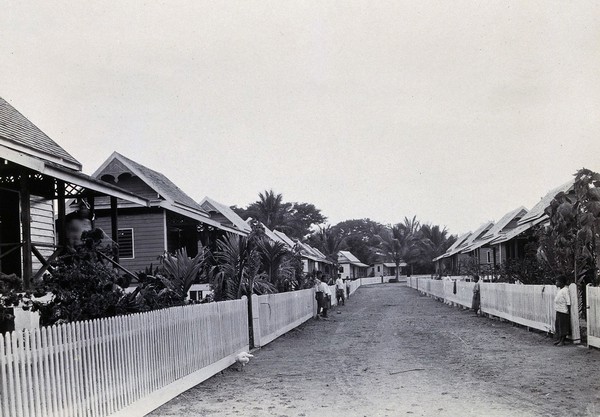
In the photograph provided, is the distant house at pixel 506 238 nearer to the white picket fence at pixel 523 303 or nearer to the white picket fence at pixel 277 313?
the white picket fence at pixel 523 303

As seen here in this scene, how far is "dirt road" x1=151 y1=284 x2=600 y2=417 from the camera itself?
7523 millimetres

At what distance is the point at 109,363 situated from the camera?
6969mm

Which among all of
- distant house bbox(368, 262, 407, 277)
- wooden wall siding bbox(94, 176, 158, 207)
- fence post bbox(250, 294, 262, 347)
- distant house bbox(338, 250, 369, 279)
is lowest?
distant house bbox(368, 262, 407, 277)

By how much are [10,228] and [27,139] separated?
1.96 meters

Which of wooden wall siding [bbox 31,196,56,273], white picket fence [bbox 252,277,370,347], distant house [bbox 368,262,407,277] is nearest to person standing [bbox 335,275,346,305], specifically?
white picket fence [bbox 252,277,370,347]

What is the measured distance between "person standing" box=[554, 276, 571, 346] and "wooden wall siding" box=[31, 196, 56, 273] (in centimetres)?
1151

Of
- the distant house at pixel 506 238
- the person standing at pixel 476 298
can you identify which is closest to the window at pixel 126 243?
the person standing at pixel 476 298

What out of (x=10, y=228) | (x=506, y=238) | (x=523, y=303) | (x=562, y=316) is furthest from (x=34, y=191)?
(x=506, y=238)

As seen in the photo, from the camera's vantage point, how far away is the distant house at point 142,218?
866 inches

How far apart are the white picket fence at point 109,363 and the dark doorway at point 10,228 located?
5.42 metres

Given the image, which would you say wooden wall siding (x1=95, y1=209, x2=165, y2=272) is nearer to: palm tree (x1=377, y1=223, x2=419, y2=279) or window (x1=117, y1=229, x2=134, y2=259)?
window (x1=117, y1=229, x2=134, y2=259)

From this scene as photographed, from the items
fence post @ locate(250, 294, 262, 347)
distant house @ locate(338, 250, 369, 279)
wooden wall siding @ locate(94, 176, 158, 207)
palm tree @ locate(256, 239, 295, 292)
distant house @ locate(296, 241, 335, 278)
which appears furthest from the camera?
distant house @ locate(338, 250, 369, 279)

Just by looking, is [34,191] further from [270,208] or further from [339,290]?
[270,208]

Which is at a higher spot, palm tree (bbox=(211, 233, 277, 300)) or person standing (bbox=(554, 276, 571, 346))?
palm tree (bbox=(211, 233, 277, 300))
